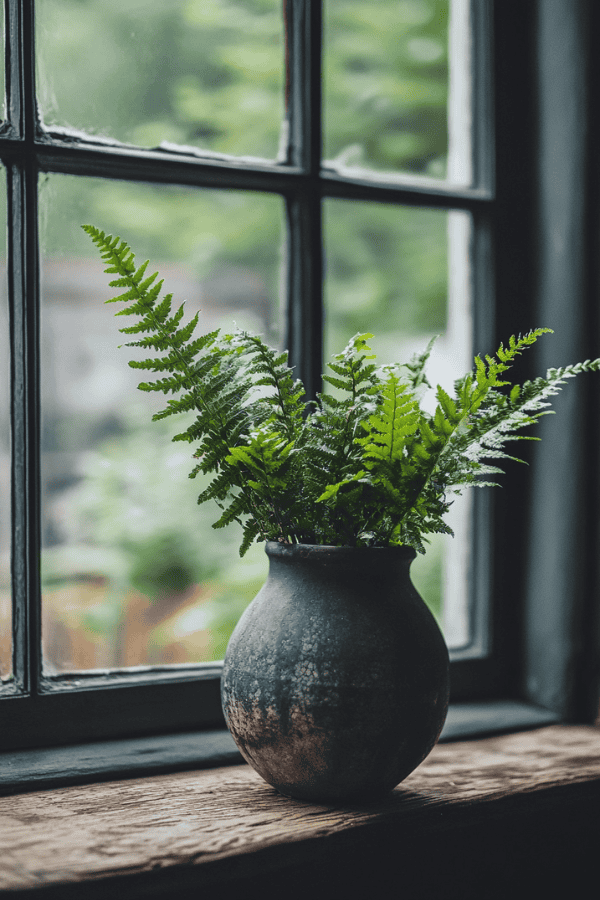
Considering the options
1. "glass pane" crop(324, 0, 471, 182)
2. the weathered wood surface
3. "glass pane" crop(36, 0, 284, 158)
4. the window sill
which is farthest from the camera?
"glass pane" crop(324, 0, 471, 182)

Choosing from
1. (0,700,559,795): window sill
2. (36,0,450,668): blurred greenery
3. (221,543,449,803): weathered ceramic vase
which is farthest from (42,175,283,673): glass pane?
(221,543,449,803): weathered ceramic vase

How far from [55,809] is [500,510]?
82 centimetres

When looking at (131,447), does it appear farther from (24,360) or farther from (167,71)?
(167,71)

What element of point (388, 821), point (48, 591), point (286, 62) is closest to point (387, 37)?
point (286, 62)

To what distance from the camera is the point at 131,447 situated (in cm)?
118

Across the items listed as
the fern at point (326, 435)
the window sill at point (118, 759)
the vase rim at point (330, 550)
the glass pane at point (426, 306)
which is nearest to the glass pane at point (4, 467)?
the window sill at point (118, 759)

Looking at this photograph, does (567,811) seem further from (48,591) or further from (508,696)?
(48,591)

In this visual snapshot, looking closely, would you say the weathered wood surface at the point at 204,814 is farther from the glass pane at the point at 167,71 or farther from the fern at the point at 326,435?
the glass pane at the point at 167,71

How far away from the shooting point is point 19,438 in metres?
1.03

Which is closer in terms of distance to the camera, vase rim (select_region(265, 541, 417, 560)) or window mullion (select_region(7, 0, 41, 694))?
vase rim (select_region(265, 541, 417, 560))

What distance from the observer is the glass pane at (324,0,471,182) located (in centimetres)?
130

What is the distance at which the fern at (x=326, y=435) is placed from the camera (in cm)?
83

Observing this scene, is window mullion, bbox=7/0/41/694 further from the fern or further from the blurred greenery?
the fern

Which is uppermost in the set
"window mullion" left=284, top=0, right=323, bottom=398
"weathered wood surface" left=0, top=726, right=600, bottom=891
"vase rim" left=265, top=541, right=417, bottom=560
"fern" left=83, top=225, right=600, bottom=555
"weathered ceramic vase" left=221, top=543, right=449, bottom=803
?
"window mullion" left=284, top=0, right=323, bottom=398
